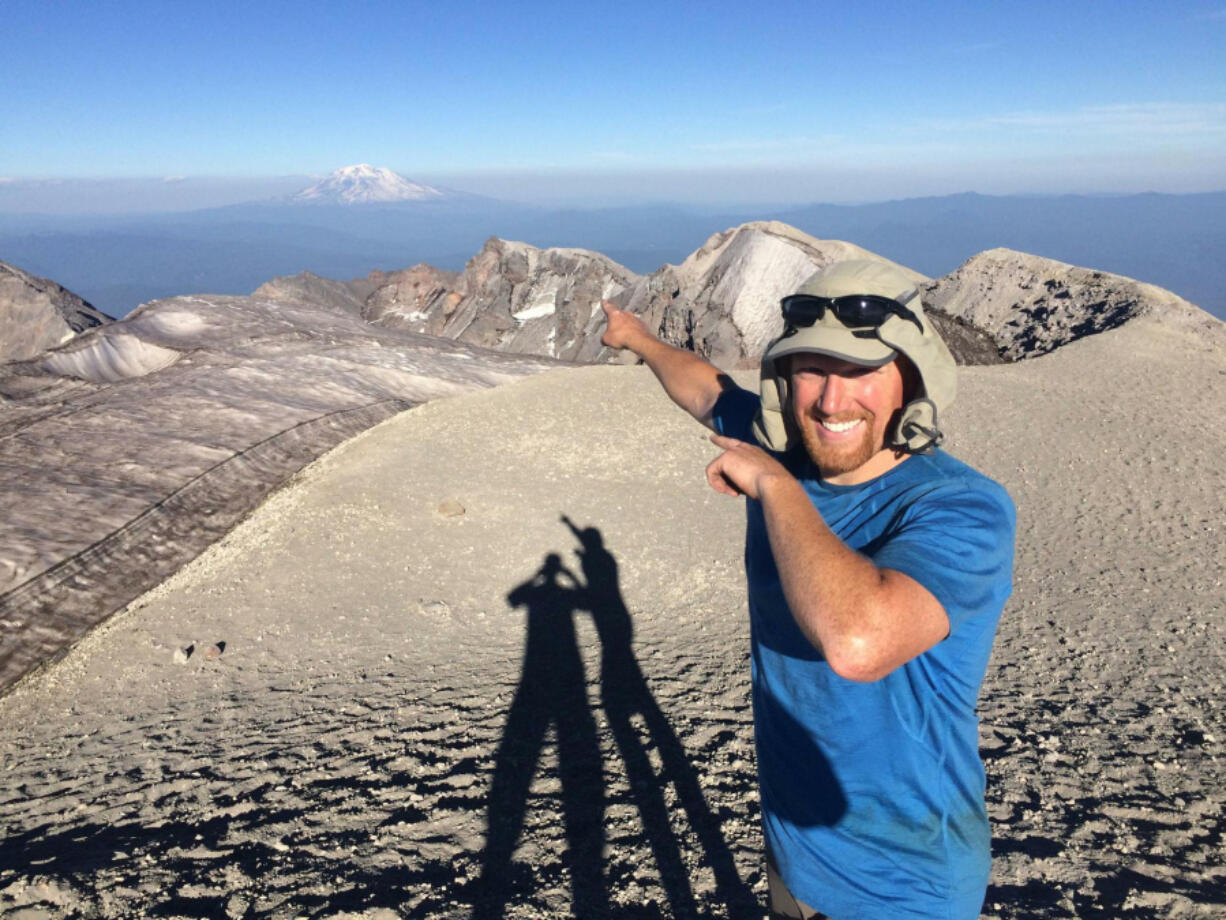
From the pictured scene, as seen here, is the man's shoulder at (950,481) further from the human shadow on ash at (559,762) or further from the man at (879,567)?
the human shadow on ash at (559,762)

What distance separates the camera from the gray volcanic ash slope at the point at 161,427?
8312 mm

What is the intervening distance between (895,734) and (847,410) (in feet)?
2.52

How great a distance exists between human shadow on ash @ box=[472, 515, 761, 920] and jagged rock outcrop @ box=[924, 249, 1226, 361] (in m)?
18.4

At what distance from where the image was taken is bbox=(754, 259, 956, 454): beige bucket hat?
1688 millimetres

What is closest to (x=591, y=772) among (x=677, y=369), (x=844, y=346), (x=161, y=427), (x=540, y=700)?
(x=540, y=700)

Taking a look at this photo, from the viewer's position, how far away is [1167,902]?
386 cm

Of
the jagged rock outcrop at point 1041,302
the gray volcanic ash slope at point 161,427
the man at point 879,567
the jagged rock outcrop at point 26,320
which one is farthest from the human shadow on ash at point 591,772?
the jagged rock outcrop at point 26,320

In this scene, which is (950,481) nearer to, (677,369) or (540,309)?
(677,369)

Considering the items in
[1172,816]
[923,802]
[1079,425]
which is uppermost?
[923,802]

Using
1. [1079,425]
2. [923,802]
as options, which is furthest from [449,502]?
[1079,425]

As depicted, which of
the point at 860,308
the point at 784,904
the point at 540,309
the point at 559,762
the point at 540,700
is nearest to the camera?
the point at 860,308

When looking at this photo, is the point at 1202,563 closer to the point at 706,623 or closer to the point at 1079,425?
the point at 1079,425

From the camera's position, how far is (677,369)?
2.95 m

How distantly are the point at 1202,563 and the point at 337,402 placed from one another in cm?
1369
